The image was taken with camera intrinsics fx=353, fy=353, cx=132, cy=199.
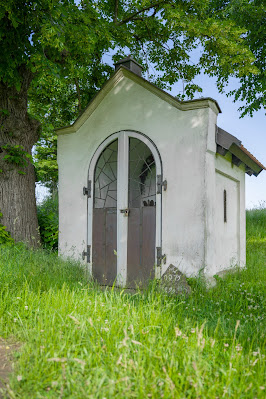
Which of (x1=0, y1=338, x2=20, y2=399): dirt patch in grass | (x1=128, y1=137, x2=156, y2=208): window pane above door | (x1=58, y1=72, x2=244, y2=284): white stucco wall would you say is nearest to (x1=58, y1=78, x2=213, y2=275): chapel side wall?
(x1=58, y1=72, x2=244, y2=284): white stucco wall

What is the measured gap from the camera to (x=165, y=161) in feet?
21.3

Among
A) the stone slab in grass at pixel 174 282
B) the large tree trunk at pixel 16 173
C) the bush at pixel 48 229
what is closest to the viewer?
the stone slab in grass at pixel 174 282

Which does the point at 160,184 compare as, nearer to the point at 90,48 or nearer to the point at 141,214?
the point at 141,214

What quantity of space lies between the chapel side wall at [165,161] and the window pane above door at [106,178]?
0.25 m

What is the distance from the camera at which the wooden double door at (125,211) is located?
6.61 meters

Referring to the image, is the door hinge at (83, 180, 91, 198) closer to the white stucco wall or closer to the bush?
the white stucco wall

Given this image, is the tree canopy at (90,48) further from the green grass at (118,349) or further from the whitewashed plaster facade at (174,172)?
the green grass at (118,349)

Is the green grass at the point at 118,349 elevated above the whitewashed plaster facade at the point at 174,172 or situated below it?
below

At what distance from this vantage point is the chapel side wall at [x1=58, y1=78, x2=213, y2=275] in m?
6.11

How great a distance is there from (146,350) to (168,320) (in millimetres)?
663

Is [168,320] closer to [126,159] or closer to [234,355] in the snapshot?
[234,355]

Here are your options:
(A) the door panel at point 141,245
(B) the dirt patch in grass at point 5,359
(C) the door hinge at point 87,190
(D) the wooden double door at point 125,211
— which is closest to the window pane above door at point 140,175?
(D) the wooden double door at point 125,211

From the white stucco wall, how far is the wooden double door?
0.76 feet

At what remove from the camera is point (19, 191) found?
26.2ft
